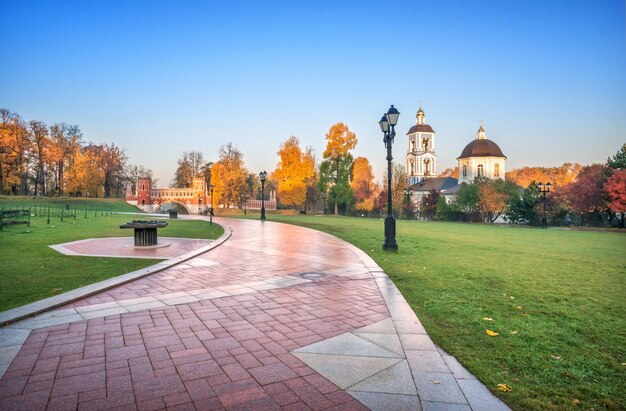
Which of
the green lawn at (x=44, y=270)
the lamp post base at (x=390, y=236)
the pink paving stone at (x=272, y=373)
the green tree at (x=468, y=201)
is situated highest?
the green tree at (x=468, y=201)

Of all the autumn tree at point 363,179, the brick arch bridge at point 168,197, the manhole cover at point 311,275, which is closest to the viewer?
the manhole cover at point 311,275

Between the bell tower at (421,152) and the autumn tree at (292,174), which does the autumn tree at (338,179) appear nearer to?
the autumn tree at (292,174)

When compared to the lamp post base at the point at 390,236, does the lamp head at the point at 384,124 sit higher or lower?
higher

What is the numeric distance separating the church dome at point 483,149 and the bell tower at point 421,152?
28.0 feet

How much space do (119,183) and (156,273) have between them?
7498 cm

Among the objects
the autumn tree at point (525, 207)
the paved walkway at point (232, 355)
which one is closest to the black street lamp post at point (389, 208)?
the paved walkway at point (232, 355)

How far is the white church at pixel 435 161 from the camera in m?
75.0

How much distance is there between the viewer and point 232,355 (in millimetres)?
3600

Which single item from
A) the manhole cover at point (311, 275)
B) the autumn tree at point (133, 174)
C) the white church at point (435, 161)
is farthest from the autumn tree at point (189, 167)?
the manhole cover at point (311, 275)

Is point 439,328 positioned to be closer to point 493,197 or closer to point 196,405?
point 196,405

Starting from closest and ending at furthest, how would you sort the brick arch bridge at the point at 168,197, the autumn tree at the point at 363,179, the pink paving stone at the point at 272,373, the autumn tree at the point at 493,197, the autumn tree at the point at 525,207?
1. the pink paving stone at the point at 272,373
2. the autumn tree at the point at 525,207
3. the autumn tree at the point at 493,197
4. the brick arch bridge at the point at 168,197
5. the autumn tree at the point at 363,179

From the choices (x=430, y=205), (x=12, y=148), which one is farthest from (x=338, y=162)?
(x=12, y=148)

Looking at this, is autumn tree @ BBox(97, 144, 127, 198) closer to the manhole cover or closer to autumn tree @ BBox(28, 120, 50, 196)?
autumn tree @ BBox(28, 120, 50, 196)

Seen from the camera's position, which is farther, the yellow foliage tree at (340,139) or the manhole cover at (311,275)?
the yellow foliage tree at (340,139)
